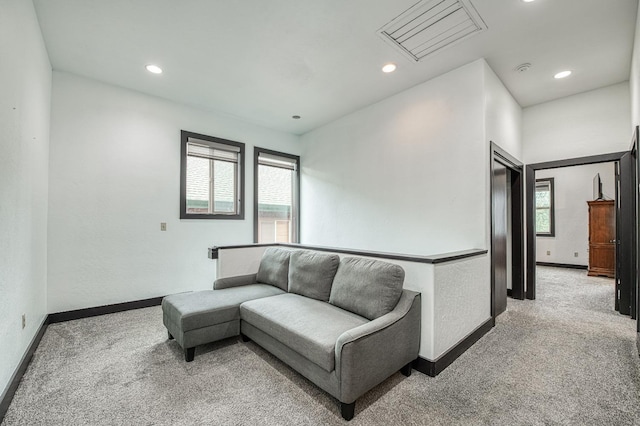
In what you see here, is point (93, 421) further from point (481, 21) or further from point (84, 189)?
point (481, 21)

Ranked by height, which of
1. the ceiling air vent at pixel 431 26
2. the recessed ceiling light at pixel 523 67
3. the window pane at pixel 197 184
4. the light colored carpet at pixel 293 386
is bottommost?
the light colored carpet at pixel 293 386

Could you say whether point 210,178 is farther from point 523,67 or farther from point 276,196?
point 523,67

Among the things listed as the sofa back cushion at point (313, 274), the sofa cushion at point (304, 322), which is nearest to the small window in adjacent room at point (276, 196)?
the sofa back cushion at point (313, 274)

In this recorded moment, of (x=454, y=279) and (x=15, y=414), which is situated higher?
(x=454, y=279)

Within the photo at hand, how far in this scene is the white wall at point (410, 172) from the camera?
3100mm

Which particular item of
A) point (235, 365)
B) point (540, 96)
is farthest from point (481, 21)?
point (235, 365)

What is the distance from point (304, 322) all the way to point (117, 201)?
3150 millimetres

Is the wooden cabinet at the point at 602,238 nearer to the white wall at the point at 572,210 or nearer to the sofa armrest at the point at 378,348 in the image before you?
the white wall at the point at 572,210

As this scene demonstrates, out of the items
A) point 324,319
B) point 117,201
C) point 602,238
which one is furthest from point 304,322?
point 602,238

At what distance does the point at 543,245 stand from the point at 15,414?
9.23 metres

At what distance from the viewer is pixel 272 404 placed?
1.82 m

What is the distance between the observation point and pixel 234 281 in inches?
128

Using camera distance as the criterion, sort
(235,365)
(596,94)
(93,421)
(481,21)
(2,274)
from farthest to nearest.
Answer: (596,94), (481,21), (235,365), (2,274), (93,421)

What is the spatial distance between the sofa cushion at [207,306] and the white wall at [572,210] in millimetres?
7324
